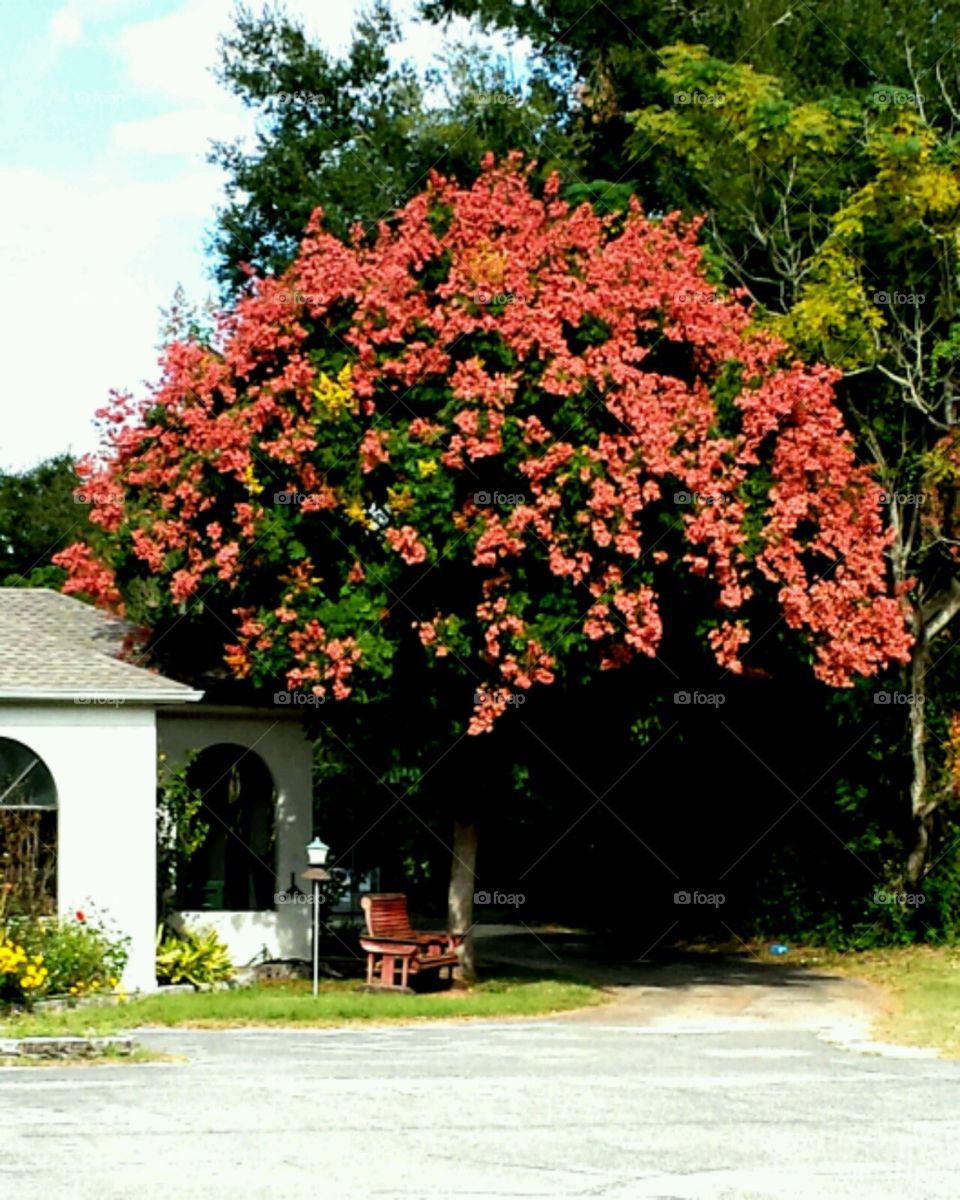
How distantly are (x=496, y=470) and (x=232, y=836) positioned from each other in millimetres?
6713

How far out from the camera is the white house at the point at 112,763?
23312 mm

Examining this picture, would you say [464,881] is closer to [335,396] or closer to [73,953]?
[73,953]

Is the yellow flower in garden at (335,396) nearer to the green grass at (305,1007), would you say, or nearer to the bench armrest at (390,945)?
the bench armrest at (390,945)

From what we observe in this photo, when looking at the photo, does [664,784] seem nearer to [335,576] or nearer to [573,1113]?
[335,576]

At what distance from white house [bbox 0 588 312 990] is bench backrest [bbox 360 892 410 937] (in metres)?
1.37

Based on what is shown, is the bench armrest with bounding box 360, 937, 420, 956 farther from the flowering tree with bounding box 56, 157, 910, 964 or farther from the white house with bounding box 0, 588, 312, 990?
the flowering tree with bounding box 56, 157, 910, 964

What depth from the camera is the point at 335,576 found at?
23.7 m

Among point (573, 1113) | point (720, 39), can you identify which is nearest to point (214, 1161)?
point (573, 1113)

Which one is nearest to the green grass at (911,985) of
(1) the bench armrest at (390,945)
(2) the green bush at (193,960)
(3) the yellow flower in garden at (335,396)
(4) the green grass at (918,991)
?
(4) the green grass at (918,991)

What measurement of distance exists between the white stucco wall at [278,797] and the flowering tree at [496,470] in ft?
6.63

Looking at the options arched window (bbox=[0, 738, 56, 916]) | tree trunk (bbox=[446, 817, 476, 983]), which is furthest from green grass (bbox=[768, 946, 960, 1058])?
arched window (bbox=[0, 738, 56, 916])

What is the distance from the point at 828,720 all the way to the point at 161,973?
10584 millimetres

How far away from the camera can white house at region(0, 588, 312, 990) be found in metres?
23.3

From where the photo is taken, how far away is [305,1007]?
21.5 meters
